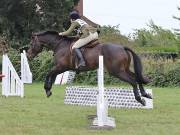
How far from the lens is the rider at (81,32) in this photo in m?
11.9

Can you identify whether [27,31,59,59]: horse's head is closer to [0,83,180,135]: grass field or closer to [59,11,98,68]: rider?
Answer: [59,11,98,68]: rider

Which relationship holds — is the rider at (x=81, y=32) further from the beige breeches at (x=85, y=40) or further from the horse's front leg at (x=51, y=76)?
the horse's front leg at (x=51, y=76)

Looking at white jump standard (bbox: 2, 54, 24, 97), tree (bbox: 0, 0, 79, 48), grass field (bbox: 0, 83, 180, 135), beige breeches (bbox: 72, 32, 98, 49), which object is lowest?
grass field (bbox: 0, 83, 180, 135)

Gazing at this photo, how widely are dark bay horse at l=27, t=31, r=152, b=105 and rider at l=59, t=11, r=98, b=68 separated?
0.16 meters

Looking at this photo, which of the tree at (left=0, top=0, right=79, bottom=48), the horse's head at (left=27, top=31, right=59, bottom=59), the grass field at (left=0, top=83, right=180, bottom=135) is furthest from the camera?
the tree at (left=0, top=0, right=79, bottom=48)

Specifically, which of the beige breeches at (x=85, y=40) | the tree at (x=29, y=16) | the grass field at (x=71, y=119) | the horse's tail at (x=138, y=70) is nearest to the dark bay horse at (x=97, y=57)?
the horse's tail at (x=138, y=70)

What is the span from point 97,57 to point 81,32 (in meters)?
0.73

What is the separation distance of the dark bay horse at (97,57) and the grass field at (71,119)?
68 centimetres

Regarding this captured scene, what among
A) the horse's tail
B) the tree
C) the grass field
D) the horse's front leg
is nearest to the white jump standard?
the grass field

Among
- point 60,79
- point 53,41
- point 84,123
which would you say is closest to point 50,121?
point 84,123

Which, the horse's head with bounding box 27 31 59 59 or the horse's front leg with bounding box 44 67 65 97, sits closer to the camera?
the horse's front leg with bounding box 44 67 65 97

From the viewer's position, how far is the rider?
11.9 m

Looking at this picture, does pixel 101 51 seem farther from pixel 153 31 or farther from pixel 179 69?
pixel 153 31

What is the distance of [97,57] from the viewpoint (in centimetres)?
1187
